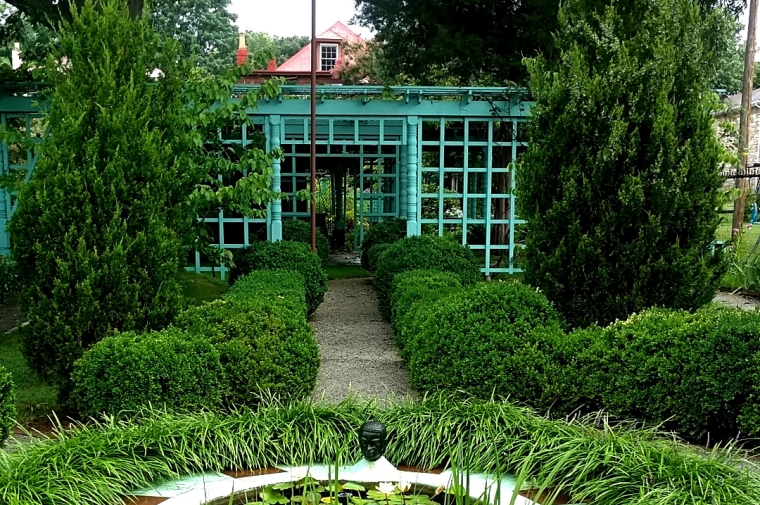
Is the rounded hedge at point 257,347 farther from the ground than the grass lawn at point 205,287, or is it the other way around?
the rounded hedge at point 257,347

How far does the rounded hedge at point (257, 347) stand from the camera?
4.20 meters

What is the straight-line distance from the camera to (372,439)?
2.90m

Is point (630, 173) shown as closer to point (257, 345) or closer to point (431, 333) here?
point (431, 333)

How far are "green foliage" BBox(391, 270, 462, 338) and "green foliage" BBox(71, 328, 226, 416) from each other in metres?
2.08

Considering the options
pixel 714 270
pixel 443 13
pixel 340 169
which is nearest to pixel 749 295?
pixel 714 270

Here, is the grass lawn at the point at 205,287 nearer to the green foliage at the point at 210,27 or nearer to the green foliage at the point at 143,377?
the green foliage at the point at 143,377

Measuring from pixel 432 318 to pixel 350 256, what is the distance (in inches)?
437

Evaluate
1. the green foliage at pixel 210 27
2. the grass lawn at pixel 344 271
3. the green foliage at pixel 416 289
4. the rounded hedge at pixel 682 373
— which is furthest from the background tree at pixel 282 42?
the rounded hedge at pixel 682 373

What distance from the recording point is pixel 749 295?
9.92 m

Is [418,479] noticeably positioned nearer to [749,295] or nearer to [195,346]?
[195,346]

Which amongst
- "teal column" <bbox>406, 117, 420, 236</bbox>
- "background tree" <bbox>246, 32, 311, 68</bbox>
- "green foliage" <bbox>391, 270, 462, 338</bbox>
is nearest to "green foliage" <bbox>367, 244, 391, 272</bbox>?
"teal column" <bbox>406, 117, 420, 236</bbox>

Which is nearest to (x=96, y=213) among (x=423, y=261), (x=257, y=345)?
(x=257, y=345)

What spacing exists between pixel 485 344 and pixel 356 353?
2.30 metres

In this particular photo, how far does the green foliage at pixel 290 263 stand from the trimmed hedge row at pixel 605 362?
9.95 ft
